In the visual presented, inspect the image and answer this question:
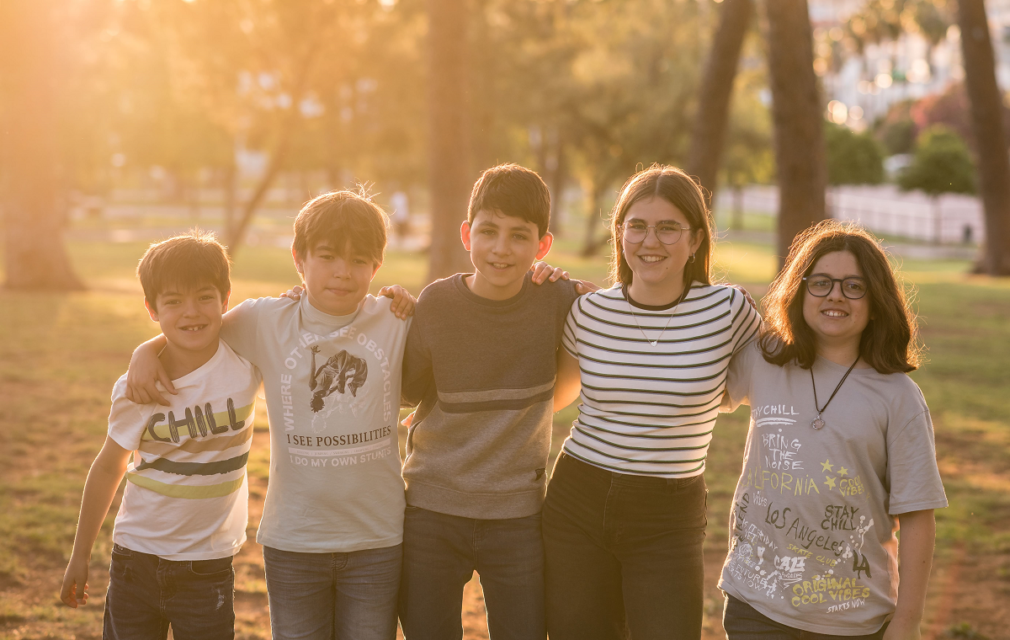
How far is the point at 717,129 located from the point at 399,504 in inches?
433

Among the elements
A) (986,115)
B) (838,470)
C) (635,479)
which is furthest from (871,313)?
(986,115)

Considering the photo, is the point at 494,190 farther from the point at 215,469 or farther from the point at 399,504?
the point at 215,469

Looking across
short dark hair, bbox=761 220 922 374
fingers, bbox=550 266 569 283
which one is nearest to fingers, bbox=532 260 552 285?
fingers, bbox=550 266 569 283

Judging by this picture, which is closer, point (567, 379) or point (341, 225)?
point (341, 225)

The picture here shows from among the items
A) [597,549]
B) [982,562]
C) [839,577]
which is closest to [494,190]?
[597,549]

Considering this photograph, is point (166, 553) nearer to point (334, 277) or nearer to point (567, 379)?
point (334, 277)

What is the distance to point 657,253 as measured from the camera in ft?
9.71

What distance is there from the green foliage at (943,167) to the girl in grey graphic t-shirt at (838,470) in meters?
43.0

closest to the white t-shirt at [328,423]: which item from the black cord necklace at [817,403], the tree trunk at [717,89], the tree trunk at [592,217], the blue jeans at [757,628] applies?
the blue jeans at [757,628]

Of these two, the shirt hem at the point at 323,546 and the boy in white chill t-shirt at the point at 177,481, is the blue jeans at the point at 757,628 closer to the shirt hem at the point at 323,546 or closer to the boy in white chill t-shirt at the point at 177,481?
the shirt hem at the point at 323,546

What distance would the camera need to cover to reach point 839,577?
2600mm

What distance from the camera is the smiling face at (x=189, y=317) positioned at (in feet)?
9.51

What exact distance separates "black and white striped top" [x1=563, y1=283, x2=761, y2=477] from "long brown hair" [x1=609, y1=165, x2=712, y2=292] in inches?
3.6

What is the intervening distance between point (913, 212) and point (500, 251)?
46.9 m
